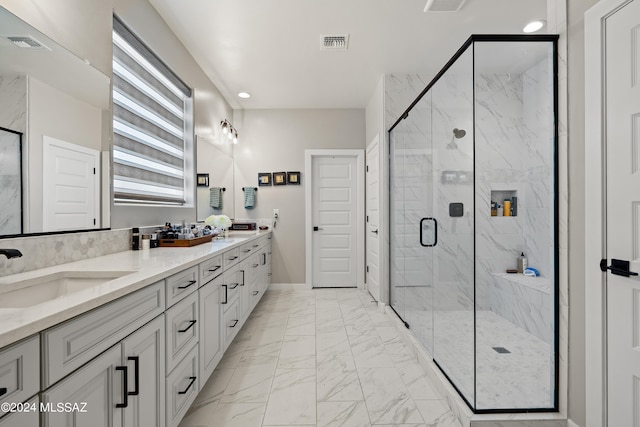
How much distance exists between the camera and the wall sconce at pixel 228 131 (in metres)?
3.80

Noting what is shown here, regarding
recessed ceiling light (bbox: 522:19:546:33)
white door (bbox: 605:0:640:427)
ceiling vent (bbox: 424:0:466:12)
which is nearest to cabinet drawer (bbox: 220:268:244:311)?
white door (bbox: 605:0:640:427)

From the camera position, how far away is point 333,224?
462 cm

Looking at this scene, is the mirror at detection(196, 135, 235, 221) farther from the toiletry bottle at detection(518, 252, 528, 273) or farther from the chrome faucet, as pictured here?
the toiletry bottle at detection(518, 252, 528, 273)

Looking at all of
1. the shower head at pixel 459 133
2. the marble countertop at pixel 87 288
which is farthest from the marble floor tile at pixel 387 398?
the shower head at pixel 459 133

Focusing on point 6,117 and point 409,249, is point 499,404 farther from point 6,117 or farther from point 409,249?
point 6,117

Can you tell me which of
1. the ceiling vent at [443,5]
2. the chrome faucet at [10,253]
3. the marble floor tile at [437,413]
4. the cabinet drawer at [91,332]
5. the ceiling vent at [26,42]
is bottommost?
the marble floor tile at [437,413]

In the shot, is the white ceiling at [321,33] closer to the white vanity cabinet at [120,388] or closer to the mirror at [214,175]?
the mirror at [214,175]

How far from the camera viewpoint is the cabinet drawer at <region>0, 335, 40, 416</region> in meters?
0.65

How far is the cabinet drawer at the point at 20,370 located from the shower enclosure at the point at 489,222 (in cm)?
183

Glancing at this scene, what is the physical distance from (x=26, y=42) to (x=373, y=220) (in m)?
3.47

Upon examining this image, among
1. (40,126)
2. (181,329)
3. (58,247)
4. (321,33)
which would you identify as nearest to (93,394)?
(181,329)

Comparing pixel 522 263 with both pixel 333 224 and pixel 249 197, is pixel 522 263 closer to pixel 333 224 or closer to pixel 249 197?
pixel 333 224

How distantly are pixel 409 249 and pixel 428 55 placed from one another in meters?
2.00

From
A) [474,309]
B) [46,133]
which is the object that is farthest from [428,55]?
[46,133]
